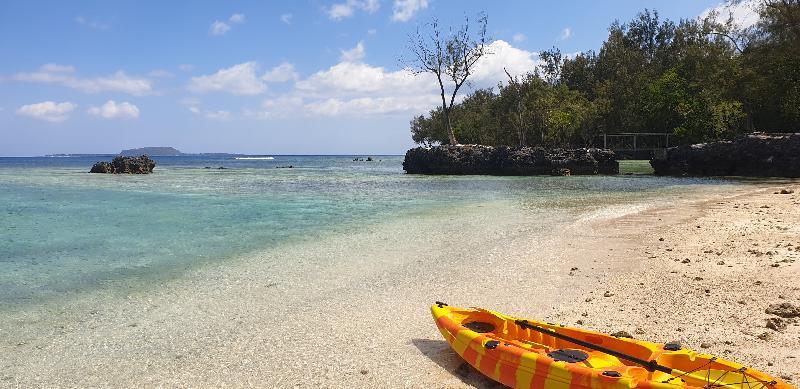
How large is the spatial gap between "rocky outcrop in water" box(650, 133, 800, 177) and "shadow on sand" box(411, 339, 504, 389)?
114 feet

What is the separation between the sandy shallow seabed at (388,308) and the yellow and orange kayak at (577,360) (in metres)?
0.37

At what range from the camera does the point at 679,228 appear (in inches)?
512

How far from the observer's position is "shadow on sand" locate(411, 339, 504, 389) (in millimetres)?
5234

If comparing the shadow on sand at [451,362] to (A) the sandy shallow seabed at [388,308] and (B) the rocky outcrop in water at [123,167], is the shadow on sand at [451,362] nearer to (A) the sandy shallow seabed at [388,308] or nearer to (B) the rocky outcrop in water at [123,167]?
(A) the sandy shallow seabed at [388,308]

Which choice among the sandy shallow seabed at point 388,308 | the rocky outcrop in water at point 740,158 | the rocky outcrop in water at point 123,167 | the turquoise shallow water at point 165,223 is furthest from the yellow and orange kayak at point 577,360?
the rocky outcrop in water at point 123,167

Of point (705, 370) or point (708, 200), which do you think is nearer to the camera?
point (705, 370)

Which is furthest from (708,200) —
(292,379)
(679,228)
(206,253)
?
(292,379)

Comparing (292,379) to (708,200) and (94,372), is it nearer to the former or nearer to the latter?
(94,372)

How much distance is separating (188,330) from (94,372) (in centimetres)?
133

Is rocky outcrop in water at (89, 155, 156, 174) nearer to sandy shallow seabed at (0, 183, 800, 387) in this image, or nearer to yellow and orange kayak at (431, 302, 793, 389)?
sandy shallow seabed at (0, 183, 800, 387)

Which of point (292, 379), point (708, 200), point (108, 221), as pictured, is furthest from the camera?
point (708, 200)

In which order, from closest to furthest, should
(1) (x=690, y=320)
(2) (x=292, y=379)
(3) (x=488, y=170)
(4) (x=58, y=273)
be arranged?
(2) (x=292, y=379) → (1) (x=690, y=320) → (4) (x=58, y=273) → (3) (x=488, y=170)

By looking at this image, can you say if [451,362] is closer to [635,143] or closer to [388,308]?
[388,308]

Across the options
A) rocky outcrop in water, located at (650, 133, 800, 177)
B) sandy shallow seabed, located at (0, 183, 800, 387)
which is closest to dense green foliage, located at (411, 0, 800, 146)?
rocky outcrop in water, located at (650, 133, 800, 177)
